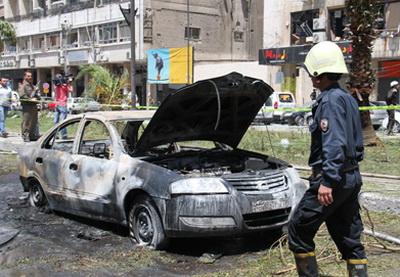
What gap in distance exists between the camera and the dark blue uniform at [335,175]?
11.1ft

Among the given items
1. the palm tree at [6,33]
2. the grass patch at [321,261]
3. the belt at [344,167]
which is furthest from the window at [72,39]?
the belt at [344,167]

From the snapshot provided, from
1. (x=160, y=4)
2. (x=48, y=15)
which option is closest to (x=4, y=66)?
(x=48, y=15)

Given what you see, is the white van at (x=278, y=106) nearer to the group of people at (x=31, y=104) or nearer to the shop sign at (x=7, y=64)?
the group of people at (x=31, y=104)

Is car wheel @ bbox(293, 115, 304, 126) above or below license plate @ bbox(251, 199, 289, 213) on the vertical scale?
below

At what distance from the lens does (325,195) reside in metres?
3.42

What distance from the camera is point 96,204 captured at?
5793 millimetres

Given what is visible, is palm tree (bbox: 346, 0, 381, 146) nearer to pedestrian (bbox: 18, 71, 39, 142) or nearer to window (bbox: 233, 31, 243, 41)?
pedestrian (bbox: 18, 71, 39, 142)

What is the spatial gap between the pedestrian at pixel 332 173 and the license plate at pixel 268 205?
1.19m

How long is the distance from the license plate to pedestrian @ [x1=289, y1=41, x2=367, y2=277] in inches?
47.0

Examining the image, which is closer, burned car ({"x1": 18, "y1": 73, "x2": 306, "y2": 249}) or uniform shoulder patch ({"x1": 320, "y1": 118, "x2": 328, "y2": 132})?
uniform shoulder patch ({"x1": 320, "y1": 118, "x2": 328, "y2": 132})

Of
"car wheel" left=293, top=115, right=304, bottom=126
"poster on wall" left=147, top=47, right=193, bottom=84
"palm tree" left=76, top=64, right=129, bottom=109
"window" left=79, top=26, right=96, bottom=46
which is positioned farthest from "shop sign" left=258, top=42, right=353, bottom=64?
"window" left=79, top=26, right=96, bottom=46

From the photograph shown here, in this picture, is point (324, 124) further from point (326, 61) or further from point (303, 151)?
point (303, 151)

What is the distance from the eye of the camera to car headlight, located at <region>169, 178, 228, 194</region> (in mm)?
4863

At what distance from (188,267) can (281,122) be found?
73.6ft
